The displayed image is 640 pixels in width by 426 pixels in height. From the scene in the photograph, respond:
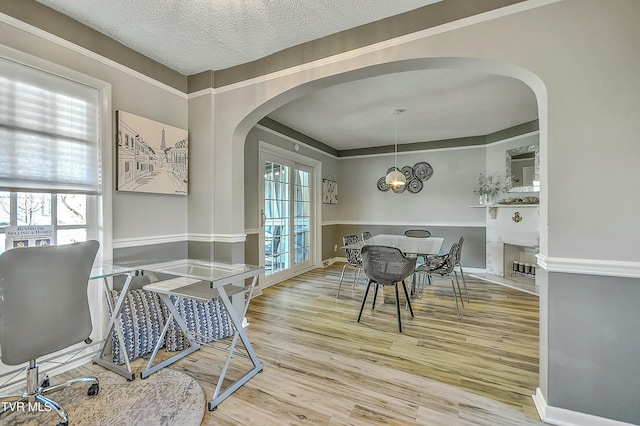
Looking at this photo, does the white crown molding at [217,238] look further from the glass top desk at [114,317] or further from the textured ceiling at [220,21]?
the textured ceiling at [220,21]

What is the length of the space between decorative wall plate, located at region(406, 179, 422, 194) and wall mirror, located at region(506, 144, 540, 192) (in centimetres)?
150

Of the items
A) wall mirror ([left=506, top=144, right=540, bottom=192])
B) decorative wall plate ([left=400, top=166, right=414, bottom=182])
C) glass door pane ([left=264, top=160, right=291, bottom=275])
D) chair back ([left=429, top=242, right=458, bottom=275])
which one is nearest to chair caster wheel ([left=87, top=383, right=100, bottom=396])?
glass door pane ([left=264, top=160, right=291, bottom=275])

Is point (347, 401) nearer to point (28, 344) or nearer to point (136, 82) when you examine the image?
point (28, 344)

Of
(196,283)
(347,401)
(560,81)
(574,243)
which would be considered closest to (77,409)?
(196,283)

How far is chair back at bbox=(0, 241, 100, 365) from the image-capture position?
53.7 inches

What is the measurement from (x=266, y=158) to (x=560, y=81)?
3.46 metres

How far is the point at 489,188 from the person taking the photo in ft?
16.2

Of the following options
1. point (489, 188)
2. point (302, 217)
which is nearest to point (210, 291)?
point (302, 217)

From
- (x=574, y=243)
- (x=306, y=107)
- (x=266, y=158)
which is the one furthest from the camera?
(x=266, y=158)

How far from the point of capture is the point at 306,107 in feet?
12.3

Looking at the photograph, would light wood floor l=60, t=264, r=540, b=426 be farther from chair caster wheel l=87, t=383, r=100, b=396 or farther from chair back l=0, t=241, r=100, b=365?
chair back l=0, t=241, r=100, b=365

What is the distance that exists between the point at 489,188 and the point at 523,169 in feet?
1.94

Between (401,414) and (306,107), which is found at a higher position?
(306,107)

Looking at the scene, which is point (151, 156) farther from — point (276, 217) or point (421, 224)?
point (421, 224)
